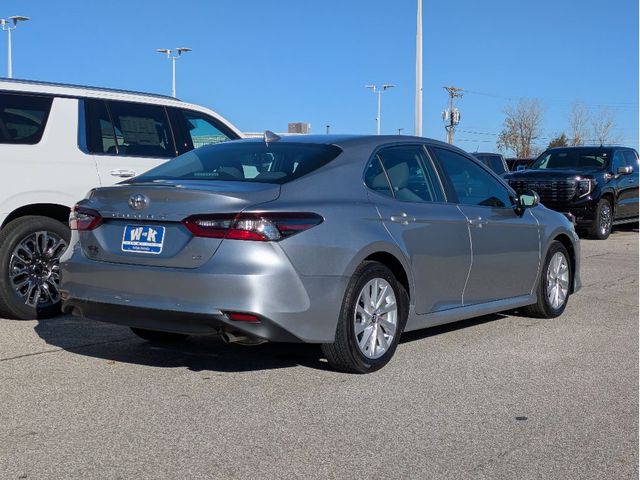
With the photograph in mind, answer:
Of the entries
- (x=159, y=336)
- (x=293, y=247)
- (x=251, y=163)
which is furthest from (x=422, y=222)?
(x=159, y=336)

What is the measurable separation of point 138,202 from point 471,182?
291cm

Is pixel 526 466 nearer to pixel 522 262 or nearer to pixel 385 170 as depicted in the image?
pixel 385 170

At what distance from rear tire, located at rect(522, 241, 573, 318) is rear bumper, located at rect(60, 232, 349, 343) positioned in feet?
9.71

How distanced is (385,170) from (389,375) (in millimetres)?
1407

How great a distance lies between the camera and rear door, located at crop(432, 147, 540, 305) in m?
6.70

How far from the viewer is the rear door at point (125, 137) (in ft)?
25.6

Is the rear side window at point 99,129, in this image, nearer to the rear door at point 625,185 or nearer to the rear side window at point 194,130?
the rear side window at point 194,130

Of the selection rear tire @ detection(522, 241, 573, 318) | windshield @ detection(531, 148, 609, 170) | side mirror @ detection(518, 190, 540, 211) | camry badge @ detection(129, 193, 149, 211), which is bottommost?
rear tire @ detection(522, 241, 573, 318)

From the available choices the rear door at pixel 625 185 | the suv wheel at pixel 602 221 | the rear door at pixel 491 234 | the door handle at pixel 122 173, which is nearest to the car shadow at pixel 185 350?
the rear door at pixel 491 234

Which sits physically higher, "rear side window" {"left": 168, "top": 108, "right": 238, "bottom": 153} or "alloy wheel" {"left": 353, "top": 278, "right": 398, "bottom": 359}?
"rear side window" {"left": 168, "top": 108, "right": 238, "bottom": 153}

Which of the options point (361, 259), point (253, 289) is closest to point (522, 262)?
point (361, 259)

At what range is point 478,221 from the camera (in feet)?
22.1

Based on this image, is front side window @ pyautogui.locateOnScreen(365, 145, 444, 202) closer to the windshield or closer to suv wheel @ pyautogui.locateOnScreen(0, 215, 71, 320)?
suv wheel @ pyautogui.locateOnScreen(0, 215, 71, 320)

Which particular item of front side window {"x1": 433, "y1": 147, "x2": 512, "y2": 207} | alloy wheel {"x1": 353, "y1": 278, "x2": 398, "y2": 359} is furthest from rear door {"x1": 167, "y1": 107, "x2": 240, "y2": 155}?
alloy wheel {"x1": 353, "y1": 278, "x2": 398, "y2": 359}
